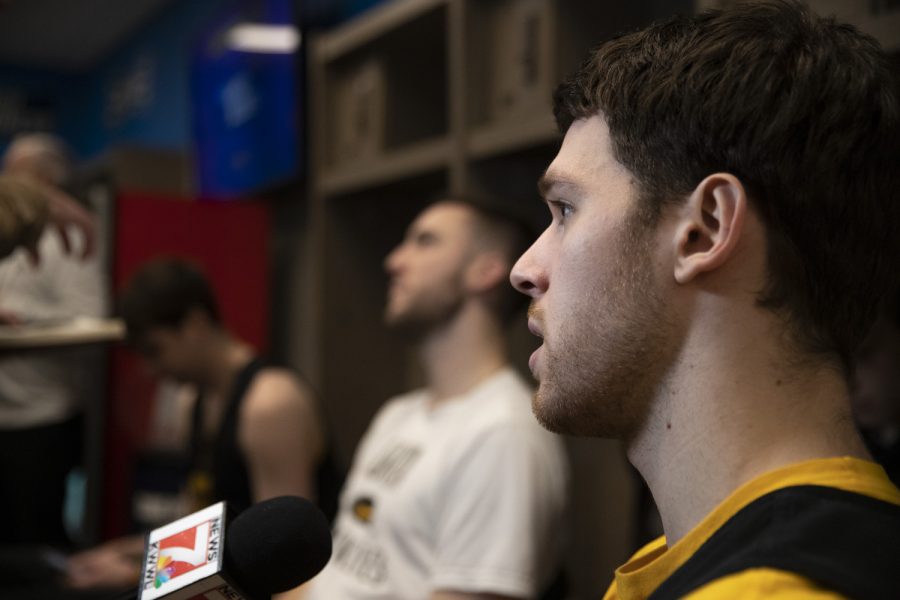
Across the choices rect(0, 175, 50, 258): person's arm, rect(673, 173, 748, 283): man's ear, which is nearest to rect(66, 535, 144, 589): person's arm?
rect(0, 175, 50, 258): person's arm

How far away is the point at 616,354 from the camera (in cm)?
79

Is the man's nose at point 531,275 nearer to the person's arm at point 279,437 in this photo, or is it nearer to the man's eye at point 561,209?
the man's eye at point 561,209

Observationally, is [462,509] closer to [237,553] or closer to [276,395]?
[276,395]

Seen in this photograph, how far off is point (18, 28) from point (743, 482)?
591 centimetres

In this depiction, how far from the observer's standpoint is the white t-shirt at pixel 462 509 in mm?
1510

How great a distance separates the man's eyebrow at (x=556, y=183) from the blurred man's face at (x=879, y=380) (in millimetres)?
1009

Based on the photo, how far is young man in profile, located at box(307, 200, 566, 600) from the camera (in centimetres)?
152

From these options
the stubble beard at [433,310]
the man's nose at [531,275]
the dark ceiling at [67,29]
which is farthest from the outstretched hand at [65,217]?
the dark ceiling at [67,29]

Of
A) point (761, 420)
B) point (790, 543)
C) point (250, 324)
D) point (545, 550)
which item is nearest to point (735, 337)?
point (761, 420)

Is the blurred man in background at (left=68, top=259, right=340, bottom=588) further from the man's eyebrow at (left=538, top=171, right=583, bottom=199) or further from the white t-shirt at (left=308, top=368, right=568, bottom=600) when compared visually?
the man's eyebrow at (left=538, top=171, right=583, bottom=199)

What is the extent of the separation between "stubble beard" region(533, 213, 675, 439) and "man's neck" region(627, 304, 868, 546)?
0.08 feet

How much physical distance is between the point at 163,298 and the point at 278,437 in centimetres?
55

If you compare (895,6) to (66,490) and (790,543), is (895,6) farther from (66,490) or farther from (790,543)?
(66,490)

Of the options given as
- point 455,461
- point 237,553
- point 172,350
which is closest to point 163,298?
point 172,350
